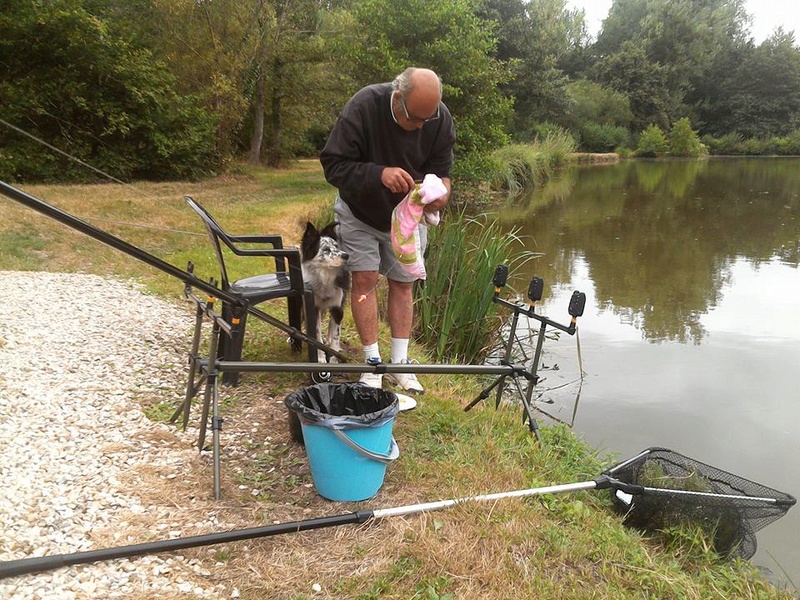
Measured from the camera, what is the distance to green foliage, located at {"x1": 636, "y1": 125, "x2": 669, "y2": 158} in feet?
125

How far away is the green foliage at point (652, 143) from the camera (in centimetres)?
3806

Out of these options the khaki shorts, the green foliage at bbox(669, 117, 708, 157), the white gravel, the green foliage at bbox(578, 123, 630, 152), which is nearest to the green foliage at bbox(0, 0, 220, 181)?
the white gravel

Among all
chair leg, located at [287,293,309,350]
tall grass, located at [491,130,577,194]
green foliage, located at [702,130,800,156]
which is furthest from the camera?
green foliage, located at [702,130,800,156]

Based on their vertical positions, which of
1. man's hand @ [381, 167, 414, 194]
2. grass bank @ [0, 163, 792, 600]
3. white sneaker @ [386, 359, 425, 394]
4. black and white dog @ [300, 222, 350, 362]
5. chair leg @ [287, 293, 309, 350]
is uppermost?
man's hand @ [381, 167, 414, 194]

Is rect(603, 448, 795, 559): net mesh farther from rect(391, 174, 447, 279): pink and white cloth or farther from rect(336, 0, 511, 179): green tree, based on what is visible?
rect(336, 0, 511, 179): green tree

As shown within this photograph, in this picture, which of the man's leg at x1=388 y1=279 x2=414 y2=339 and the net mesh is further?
the man's leg at x1=388 y1=279 x2=414 y2=339

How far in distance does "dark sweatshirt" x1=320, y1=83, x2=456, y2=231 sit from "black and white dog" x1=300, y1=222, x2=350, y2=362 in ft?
0.82

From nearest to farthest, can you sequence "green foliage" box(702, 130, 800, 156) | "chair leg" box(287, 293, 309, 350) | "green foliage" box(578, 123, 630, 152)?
"chair leg" box(287, 293, 309, 350) → "green foliage" box(578, 123, 630, 152) → "green foliage" box(702, 130, 800, 156)

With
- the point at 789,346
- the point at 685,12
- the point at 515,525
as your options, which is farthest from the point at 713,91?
the point at 515,525

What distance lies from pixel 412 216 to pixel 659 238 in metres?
9.62

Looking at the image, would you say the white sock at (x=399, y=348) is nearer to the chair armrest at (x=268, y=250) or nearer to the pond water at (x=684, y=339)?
the chair armrest at (x=268, y=250)

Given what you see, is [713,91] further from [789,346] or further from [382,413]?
[382,413]

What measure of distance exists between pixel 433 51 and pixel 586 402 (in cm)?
1071

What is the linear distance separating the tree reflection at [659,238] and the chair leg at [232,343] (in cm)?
444
